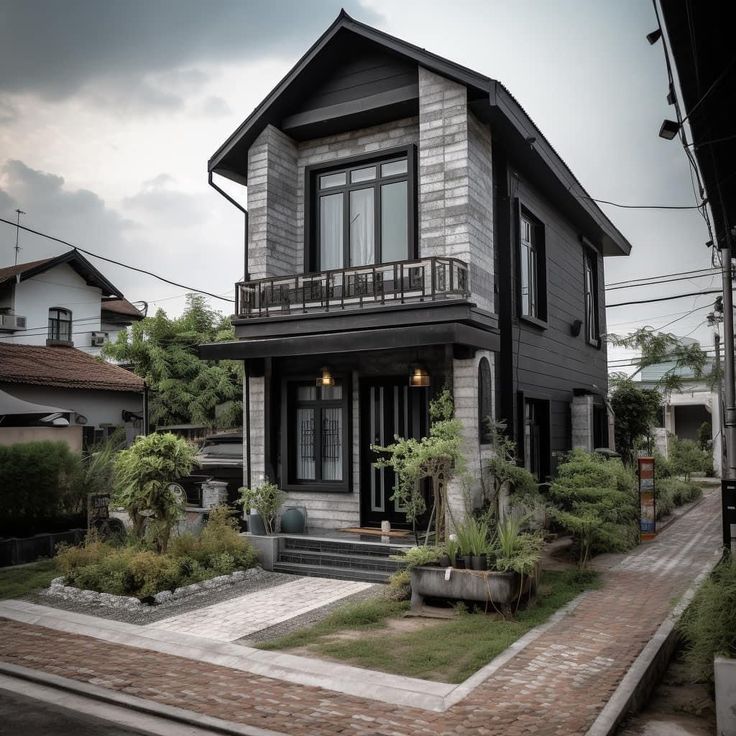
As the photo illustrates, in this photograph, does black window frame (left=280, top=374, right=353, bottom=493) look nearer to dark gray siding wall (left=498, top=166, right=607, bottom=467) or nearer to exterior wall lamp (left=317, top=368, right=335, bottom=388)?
exterior wall lamp (left=317, top=368, right=335, bottom=388)

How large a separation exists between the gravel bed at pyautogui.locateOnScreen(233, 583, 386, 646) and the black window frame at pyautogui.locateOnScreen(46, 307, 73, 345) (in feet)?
79.1

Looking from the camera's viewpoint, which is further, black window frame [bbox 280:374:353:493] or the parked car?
the parked car

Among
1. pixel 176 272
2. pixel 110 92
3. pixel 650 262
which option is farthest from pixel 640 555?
pixel 176 272

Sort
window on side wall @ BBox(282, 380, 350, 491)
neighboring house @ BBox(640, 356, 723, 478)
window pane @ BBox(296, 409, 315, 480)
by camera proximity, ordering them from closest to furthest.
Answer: window on side wall @ BBox(282, 380, 350, 491)
window pane @ BBox(296, 409, 315, 480)
neighboring house @ BBox(640, 356, 723, 478)

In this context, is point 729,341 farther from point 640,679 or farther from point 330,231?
point 640,679

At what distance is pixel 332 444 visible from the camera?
465 inches

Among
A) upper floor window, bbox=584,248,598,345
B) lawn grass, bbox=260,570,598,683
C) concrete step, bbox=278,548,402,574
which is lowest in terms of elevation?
lawn grass, bbox=260,570,598,683

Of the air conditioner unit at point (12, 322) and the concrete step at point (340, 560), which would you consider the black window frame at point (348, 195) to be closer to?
the concrete step at point (340, 560)

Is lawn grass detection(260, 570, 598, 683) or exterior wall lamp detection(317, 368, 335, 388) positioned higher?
exterior wall lamp detection(317, 368, 335, 388)

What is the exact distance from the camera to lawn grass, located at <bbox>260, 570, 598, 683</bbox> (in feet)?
20.2

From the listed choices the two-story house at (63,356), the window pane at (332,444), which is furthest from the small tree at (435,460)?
the two-story house at (63,356)

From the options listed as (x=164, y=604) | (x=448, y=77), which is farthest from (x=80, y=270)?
(x=164, y=604)

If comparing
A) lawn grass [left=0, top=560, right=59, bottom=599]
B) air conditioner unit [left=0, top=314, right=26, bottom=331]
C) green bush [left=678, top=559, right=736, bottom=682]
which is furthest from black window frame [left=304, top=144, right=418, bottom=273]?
air conditioner unit [left=0, top=314, right=26, bottom=331]

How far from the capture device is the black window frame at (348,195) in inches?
444
